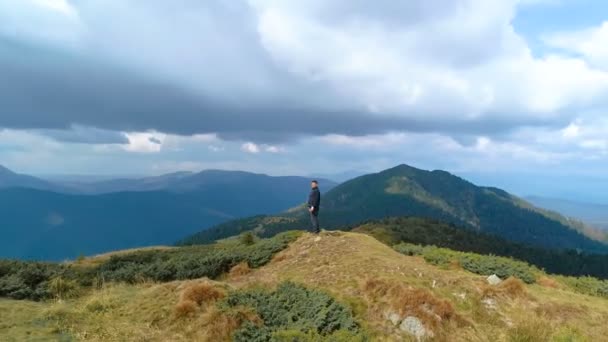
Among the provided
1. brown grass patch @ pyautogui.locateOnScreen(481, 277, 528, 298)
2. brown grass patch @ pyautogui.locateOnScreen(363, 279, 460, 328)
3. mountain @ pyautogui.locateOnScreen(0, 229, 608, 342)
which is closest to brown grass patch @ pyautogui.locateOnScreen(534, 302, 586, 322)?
mountain @ pyautogui.locateOnScreen(0, 229, 608, 342)

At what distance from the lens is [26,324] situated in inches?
559

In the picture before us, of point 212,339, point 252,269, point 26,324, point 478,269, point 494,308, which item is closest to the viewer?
point 212,339

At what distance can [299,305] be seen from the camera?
51.3 feet

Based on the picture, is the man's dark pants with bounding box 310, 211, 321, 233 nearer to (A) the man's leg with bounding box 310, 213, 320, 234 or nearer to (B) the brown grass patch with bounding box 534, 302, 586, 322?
(A) the man's leg with bounding box 310, 213, 320, 234

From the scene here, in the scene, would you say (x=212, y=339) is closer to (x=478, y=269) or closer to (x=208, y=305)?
(x=208, y=305)

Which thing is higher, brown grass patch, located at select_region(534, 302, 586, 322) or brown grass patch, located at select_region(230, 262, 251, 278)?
brown grass patch, located at select_region(534, 302, 586, 322)

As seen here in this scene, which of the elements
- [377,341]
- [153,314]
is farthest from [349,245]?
[153,314]

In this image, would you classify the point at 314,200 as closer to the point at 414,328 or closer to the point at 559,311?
the point at 414,328

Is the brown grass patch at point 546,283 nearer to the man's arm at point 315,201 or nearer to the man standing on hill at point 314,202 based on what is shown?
the man standing on hill at point 314,202

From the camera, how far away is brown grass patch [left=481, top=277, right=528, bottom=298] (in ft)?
61.2

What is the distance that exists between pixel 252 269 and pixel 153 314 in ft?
31.1

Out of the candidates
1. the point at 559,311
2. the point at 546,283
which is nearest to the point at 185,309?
the point at 559,311

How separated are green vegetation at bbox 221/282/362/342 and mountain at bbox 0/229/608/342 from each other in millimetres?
41

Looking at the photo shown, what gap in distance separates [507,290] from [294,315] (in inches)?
418
